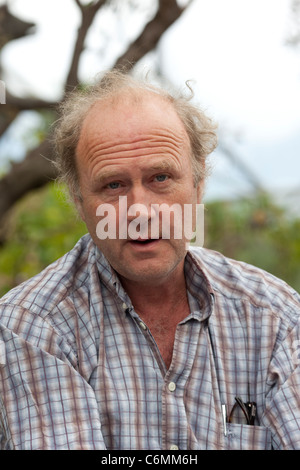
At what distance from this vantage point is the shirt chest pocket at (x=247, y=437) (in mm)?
2104

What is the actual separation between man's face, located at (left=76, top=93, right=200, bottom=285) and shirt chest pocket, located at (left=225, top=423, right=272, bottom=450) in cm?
55

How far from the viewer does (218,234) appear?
793cm

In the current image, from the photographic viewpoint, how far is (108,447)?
2.04 metres

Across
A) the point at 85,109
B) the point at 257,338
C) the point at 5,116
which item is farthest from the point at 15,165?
the point at 257,338

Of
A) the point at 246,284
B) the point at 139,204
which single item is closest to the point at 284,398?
the point at 246,284

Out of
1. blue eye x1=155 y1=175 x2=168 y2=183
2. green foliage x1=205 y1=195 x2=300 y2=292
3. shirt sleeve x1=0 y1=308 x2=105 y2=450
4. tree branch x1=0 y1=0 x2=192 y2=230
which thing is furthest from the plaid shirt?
green foliage x1=205 y1=195 x2=300 y2=292

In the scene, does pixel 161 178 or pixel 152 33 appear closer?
pixel 161 178

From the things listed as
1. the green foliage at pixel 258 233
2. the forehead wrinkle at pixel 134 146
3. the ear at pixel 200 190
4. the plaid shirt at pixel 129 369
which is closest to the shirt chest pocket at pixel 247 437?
the plaid shirt at pixel 129 369

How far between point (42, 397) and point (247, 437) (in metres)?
0.68

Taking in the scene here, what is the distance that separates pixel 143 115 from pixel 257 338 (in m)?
0.86

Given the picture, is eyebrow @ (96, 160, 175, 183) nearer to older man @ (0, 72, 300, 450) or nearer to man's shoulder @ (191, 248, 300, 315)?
older man @ (0, 72, 300, 450)

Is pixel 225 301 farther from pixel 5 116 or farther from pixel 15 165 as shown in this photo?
pixel 5 116

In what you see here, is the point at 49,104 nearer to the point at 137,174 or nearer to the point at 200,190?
the point at 200,190

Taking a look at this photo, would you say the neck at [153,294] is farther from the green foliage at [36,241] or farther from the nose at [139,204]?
the green foliage at [36,241]
